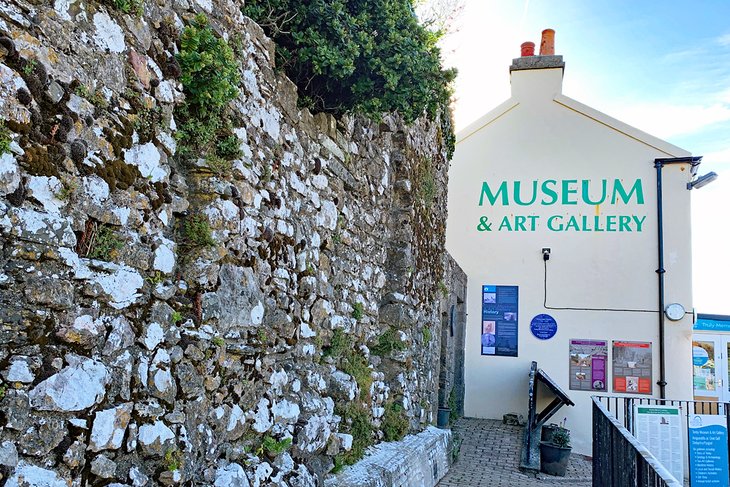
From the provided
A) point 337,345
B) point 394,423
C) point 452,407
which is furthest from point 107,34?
point 452,407

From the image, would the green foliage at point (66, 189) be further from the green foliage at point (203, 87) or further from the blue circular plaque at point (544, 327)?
the blue circular plaque at point (544, 327)

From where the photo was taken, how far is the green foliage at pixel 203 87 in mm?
2412

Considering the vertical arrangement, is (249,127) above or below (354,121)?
below

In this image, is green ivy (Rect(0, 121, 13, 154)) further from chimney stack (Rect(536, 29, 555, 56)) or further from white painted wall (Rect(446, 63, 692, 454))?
chimney stack (Rect(536, 29, 555, 56))

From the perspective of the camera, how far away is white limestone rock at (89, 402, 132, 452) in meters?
1.88

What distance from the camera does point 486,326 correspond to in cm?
1193

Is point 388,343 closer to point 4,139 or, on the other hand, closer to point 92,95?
point 92,95

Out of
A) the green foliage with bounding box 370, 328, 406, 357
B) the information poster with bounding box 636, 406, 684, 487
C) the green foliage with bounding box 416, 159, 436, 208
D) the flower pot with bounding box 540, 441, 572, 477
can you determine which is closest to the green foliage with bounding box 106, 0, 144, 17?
the green foliage with bounding box 370, 328, 406, 357

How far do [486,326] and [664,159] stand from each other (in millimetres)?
4656

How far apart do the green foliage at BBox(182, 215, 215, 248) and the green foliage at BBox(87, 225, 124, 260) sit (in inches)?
15.2

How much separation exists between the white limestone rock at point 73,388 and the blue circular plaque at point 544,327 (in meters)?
10.7

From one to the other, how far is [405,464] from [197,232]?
297 centimetres

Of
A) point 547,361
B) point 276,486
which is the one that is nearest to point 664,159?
point 547,361

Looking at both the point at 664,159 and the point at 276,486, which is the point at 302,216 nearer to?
the point at 276,486
